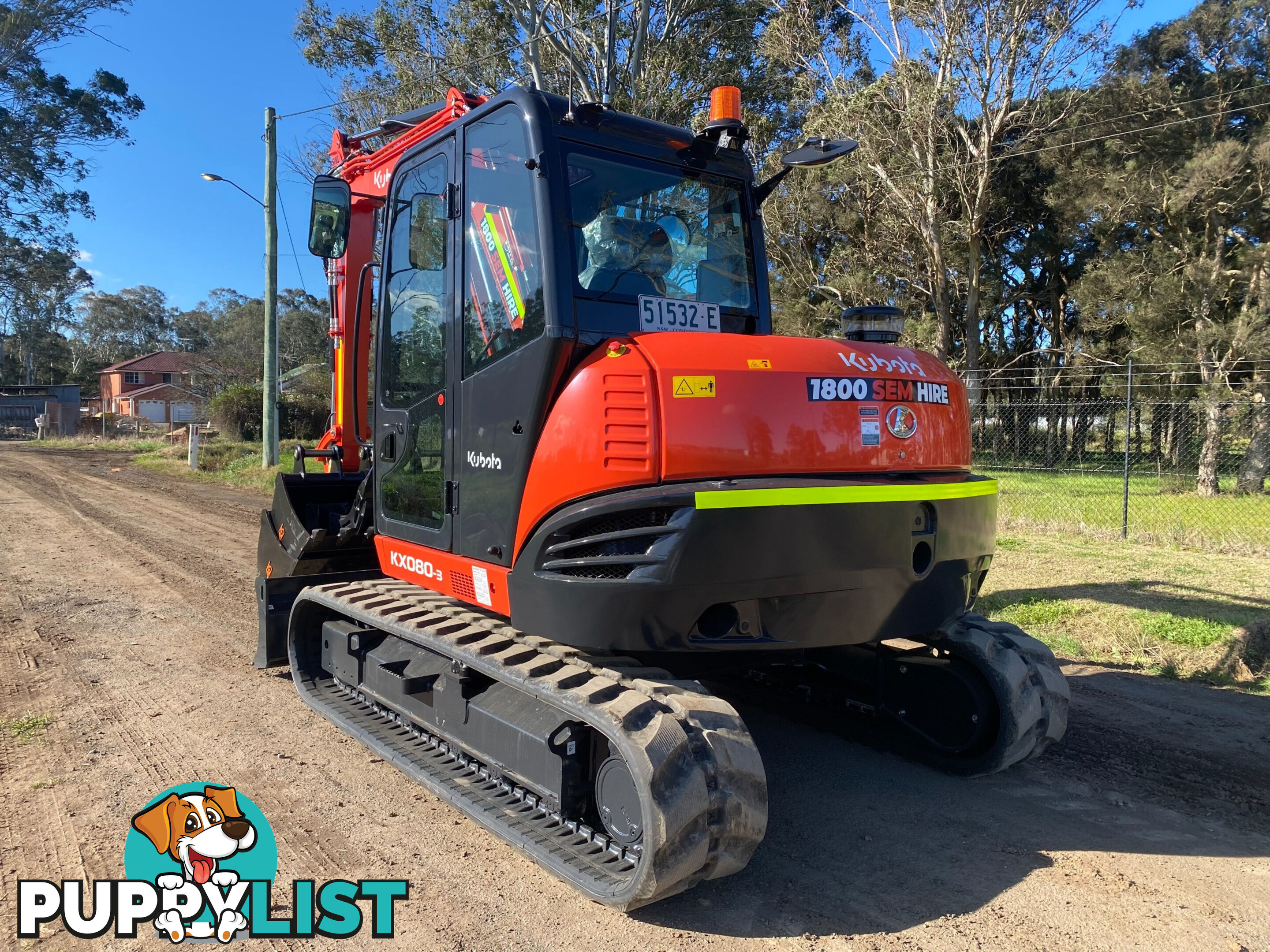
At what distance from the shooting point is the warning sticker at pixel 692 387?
2928 mm

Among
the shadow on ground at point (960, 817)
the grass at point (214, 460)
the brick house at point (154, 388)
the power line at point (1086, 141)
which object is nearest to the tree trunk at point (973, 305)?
the power line at point (1086, 141)

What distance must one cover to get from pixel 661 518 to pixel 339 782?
7.48 feet

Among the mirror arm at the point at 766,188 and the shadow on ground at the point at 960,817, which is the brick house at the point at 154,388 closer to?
the mirror arm at the point at 766,188

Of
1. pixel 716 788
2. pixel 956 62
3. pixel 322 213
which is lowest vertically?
pixel 716 788

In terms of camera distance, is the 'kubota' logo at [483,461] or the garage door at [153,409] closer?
the 'kubota' logo at [483,461]

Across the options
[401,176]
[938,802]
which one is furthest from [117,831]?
[938,802]

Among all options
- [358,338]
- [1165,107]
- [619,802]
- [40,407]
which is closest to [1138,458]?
[1165,107]

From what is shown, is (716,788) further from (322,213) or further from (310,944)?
(322,213)

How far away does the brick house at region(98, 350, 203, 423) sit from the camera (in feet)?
185

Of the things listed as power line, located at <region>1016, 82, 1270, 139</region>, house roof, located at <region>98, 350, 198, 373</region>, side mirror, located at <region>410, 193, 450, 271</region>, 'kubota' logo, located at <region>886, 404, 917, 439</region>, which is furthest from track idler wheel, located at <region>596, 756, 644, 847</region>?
house roof, located at <region>98, 350, 198, 373</region>

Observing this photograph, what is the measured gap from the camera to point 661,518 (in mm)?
2949

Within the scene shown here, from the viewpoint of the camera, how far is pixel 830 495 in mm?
3049

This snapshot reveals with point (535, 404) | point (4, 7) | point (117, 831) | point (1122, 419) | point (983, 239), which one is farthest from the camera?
point (4, 7)

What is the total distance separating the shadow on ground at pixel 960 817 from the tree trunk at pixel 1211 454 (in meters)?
14.7
